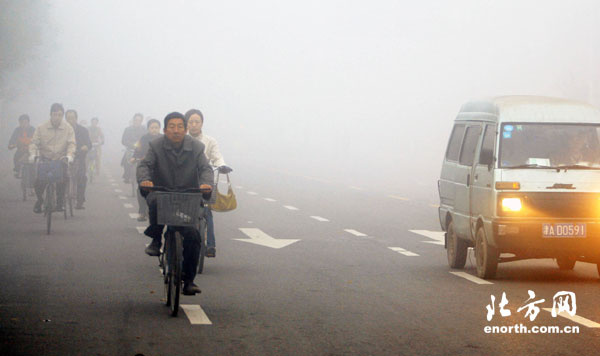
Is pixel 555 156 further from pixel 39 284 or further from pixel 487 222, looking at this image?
pixel 39 284

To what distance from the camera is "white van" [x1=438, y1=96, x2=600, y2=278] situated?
11938 millimetres

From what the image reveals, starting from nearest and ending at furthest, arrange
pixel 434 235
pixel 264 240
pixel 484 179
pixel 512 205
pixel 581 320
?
pixel 581 320
pixel 512 205
pixel 484 179
pixel 264 240
pixel 434 235

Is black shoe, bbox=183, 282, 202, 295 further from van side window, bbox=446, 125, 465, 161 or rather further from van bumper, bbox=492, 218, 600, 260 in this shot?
van side window, bbox=446, 125, 465, 161

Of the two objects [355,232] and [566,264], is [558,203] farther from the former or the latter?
[355,232]

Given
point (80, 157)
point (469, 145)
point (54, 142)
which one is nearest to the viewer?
point (469, 145)

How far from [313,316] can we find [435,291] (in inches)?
80.0

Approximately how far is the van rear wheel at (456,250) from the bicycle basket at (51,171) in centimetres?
708

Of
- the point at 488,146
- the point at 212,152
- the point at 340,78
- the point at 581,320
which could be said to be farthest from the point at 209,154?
the point at 340,78

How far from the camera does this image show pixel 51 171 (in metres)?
18.6

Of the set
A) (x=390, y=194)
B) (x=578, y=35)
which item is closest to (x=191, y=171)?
(x=390, y=194)

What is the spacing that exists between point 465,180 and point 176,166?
4.04 metres

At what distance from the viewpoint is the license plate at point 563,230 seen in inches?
468

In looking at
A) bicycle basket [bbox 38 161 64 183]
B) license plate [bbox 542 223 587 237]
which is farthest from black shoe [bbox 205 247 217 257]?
bicycle basket [bbox 38 161 64 183]

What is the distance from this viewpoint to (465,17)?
14925 cm
